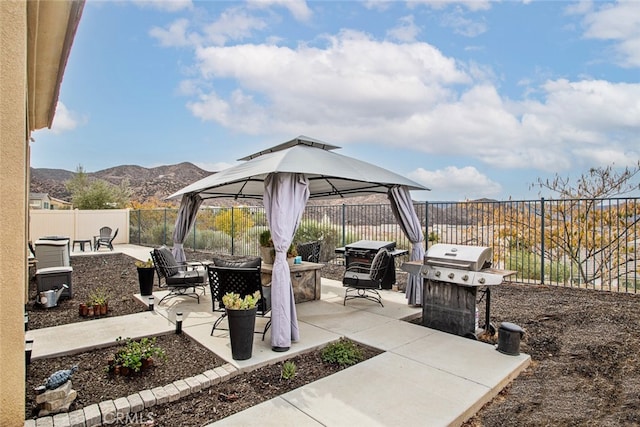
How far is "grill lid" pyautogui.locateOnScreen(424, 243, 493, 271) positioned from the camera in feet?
13.5

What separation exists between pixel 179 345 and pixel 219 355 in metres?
0.69

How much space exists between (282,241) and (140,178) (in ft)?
142

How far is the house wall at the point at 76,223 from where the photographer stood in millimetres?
15219

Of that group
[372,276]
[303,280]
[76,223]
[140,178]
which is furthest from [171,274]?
[140,178]

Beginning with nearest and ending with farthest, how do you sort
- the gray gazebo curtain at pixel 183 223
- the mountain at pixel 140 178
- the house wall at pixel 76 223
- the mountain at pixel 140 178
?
1. the gray gazebo curtain at pixel 183 223
2. the house wall at pixel 76 223
3. the mountain at pixel 140 178
4. the mountain at pixel 140 178

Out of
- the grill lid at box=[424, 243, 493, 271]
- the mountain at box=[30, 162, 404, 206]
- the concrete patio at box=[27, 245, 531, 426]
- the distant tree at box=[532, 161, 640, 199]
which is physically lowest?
the concrete patio at box=[27, 245, 531, 426]

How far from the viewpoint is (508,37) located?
23.4 feet

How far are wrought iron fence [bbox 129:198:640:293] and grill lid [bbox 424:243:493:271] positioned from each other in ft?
12.3

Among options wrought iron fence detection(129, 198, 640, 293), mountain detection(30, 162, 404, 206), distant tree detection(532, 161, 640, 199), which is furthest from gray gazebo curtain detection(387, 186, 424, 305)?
mountain detection(30, 162, 404, 206)

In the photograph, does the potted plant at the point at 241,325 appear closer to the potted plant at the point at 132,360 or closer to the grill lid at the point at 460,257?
the potted plant at the point at 132,360

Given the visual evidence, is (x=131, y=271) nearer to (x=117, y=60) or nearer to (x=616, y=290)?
(x=117, y=60)

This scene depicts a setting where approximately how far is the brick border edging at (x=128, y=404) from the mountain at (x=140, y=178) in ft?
119

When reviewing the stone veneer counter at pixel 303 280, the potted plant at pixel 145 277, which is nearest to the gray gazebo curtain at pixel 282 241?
the stone veneer counter at pixel 303 280

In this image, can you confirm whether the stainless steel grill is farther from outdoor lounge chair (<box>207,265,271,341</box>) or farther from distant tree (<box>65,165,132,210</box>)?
distant tree (<box>65,165,132,210</box>)
